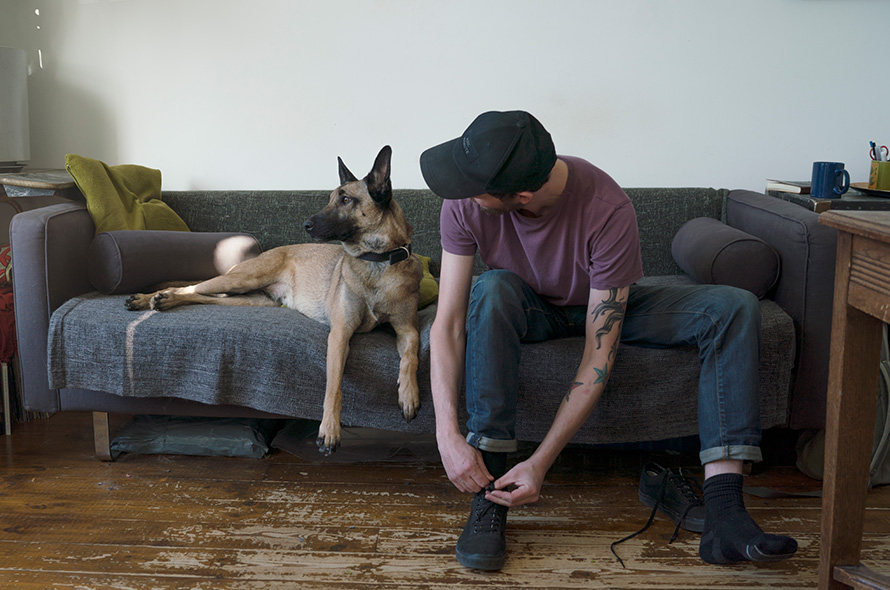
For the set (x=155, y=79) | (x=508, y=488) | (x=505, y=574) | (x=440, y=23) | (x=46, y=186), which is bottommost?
(x=505, y=574)

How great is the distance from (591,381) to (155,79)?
2304 millimetres

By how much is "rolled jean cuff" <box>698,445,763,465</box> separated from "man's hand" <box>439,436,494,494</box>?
1.63 ft

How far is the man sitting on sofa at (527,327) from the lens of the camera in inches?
56.5

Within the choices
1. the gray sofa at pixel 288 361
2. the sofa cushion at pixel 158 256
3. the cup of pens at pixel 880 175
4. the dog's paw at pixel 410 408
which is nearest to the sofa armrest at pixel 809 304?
the gray sofa at pixel 288 361

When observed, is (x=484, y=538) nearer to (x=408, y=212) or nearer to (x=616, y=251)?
(x=616, y=251)

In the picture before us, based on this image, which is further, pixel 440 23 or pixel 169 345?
pixel 440 23

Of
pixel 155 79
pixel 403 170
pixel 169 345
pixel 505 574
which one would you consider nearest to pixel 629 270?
pixel 505 574

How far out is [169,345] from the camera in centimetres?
192

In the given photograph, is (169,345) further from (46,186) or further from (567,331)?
(567,331)

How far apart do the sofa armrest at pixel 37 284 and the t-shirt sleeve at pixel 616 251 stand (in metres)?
1.53

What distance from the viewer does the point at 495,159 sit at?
1333mm

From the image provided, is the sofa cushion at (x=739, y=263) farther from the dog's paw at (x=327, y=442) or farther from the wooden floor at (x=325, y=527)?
the dog's paw at (x=327, y=442)

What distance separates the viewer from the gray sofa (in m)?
→ 1.82

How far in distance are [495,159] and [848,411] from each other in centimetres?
75
